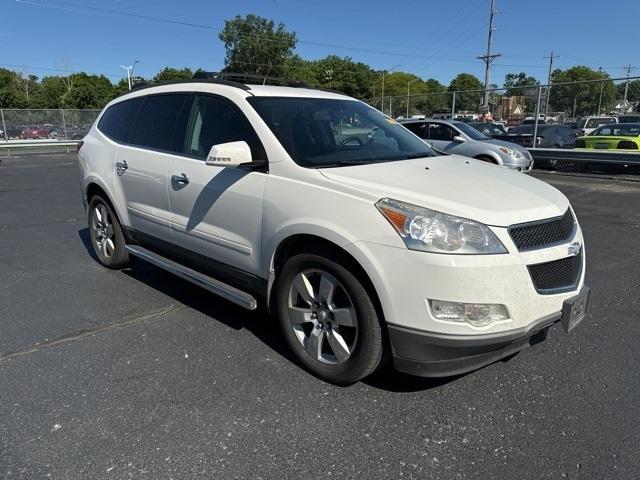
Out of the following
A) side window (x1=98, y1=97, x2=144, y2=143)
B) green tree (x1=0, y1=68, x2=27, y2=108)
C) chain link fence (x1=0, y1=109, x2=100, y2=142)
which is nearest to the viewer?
side window (x1=98, y1=97, x2=144, y2=143)

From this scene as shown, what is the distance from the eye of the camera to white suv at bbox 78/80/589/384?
2506mm

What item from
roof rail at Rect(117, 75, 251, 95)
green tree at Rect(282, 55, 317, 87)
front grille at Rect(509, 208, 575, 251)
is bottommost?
front grille at Rect(509, 208, 575, 251)

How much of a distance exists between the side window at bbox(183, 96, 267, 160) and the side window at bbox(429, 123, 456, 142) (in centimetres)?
1022

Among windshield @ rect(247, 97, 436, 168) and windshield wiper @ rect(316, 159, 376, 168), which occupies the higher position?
windshield @ rect(247, 97, 436, 168)

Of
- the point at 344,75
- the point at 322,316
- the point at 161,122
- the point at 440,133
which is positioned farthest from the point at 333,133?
the point at 344,75

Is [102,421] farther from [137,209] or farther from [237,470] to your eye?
[137,209]

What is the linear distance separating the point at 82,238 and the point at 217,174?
4.08m

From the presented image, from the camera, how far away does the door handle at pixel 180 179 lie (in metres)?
3.81

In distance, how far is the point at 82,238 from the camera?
22.1 feet

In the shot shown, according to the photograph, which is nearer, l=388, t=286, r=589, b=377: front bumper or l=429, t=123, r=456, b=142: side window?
l=388, t=286, r=589, b=377: front bumper

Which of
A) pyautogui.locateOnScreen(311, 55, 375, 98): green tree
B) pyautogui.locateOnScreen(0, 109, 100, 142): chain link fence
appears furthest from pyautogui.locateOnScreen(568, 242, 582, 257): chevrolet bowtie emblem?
pyautogui.locateOnScreen(311, 55, 375, 98): green tree

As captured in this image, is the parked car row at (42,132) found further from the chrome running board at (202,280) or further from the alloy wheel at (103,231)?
the chrome running board at (202,280)

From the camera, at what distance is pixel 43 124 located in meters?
27.1

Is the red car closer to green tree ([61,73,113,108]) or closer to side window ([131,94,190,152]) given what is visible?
side window ([131,94,190,152])
